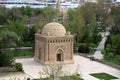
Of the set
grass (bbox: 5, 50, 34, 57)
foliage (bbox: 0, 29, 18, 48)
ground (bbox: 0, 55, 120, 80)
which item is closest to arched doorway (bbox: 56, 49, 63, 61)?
ground (bbox: 0, 55, 120, 80)

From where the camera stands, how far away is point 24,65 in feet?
104

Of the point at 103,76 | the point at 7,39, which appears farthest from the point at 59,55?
the point at 7,39

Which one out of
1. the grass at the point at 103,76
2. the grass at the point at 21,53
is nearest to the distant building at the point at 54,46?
the grass at the point at 21,53

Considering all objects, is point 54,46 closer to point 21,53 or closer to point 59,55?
point 59,55

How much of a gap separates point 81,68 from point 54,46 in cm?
367

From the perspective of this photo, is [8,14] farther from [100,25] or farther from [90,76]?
[90,76]

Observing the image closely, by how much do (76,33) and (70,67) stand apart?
14.2 meters

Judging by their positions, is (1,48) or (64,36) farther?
(1,48)

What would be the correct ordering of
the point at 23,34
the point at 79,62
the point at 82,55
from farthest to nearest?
the point at 23,34 < the point at 82,55 < the point at 79,62

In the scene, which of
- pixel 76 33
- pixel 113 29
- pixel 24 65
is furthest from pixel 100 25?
pixel 24 65

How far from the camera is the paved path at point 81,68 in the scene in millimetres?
28369

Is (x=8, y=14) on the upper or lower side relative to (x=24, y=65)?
upper

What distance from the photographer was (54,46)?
31.9 meters

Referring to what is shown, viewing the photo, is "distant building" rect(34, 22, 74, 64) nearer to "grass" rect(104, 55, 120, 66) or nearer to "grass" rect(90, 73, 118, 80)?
"grass" rect(104, 55, 120, 66)
